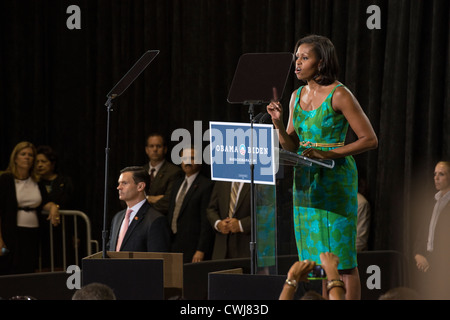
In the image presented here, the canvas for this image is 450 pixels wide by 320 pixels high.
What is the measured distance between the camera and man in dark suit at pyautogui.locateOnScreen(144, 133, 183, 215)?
675 centimetres

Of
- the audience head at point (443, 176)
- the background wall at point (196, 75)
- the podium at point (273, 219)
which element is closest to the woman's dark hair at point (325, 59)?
the podium at point (273, 219)

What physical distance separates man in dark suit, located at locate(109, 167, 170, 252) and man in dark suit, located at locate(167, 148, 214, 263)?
145 cm

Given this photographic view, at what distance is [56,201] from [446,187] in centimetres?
333

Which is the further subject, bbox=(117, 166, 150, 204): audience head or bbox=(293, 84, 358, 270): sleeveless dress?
bbox=(117, 166, 150, 204): audience head

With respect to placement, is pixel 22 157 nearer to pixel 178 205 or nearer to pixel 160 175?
pixel 160 175

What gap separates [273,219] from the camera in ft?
12.2

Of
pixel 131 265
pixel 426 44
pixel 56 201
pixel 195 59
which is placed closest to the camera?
pixel 131 265

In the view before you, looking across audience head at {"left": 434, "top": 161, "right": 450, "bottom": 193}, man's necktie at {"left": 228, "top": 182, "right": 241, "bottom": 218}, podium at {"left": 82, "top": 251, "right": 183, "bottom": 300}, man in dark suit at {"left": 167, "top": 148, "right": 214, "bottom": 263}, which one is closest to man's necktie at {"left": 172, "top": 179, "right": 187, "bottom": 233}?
man in dark suit at {"left": 167, "top": 148, "right": 214, "bottom": 263}

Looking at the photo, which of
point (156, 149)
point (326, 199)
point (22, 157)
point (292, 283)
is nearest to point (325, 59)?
point (326, 199)

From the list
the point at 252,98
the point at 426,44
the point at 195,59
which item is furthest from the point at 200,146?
the point at 252,98

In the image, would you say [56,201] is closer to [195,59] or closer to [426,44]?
[195,59]

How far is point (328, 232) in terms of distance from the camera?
367cm

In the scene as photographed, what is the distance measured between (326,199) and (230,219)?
2.40 metres

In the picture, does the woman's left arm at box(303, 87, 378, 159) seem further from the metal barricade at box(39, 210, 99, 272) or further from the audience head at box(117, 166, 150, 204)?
the metal barricade at box(39, 210, 99, 272)
